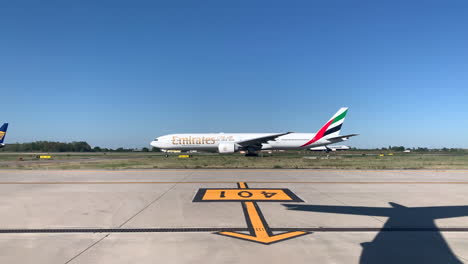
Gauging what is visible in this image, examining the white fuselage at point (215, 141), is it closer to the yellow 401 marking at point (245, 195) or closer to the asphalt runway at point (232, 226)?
the yellow 401 marking at point (245, 195)

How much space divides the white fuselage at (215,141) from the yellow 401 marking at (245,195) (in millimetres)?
31916

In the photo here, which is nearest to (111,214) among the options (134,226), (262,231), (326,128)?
(134,226)

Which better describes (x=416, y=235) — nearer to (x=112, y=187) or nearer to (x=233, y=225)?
(x=233, y=225)

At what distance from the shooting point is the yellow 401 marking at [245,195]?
913 centimetres

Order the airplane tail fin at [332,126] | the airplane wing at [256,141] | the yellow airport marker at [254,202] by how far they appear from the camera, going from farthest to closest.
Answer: the airplane tail fin at [332,126] < the airplane wing at [256,141] < the yellow airport marker at [254,202]

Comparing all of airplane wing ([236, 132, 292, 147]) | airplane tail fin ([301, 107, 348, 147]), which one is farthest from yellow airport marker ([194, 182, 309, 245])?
airplane tail fin ([301, 107, 348, 147])

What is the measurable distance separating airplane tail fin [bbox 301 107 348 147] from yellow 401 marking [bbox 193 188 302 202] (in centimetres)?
3498

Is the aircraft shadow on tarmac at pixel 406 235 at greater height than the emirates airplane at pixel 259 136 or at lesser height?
lesser

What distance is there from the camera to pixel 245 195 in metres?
9.87

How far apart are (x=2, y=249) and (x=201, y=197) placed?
5.45 meters

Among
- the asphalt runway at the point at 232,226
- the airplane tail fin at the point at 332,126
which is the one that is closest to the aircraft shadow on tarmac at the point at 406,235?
the asphalt runway at the point at 232,226

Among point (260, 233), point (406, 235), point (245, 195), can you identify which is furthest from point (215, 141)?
point (406, 235)

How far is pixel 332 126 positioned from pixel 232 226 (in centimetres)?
4130

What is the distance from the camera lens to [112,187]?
11562 millimetres
